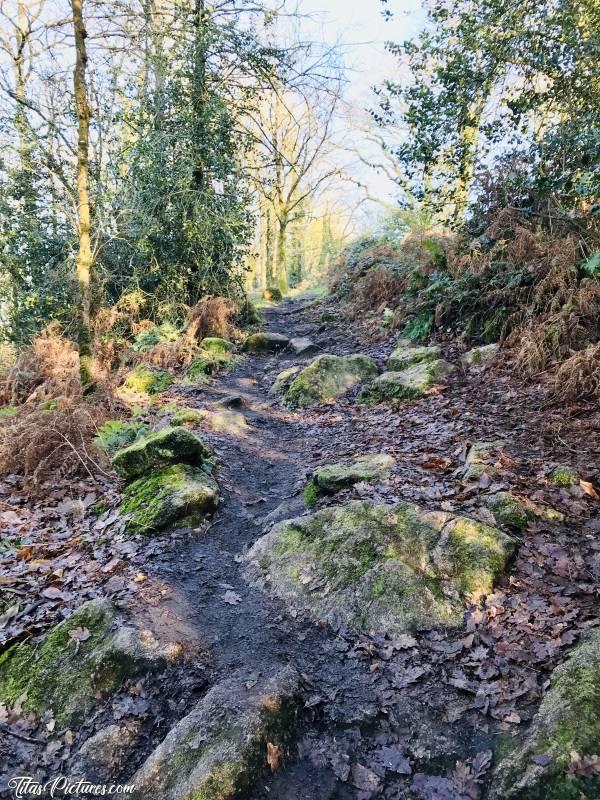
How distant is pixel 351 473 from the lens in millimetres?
5000

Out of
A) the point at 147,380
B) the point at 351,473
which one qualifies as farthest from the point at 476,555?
the point at 147,380

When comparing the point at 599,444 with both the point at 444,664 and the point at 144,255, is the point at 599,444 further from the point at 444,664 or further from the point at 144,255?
the point at 144,255

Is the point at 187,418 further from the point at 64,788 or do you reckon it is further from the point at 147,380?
the point at 64,788

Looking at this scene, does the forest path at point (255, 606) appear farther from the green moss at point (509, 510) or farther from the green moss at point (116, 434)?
the green moss at point (509, 510)

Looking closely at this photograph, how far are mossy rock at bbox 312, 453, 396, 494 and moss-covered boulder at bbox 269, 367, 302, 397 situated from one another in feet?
12.4

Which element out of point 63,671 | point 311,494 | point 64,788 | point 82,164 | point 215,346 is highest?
point 82,164

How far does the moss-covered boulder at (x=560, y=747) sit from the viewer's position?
2.11 metres

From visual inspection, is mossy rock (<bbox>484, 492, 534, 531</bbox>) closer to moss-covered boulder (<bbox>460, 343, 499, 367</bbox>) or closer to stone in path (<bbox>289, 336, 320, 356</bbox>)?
moss-covered boulder (<bbox>460, 343, 499, 367</bbox>)

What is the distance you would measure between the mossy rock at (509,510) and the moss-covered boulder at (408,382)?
3174mm

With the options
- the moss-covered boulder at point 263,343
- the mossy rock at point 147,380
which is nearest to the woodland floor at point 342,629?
the mossy rock at point 147,380

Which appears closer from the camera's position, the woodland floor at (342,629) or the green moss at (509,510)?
the woodland floor at (342,629)

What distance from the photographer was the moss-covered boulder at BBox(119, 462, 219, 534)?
15.5ft

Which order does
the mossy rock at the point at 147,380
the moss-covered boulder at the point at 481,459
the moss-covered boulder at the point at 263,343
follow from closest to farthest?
the moss-covered boulder at the point at 481,459, the mossy rock at the point at 147,380, the moss-covered boulder at the point at 263,343

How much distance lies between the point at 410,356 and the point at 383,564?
518 centimetres
